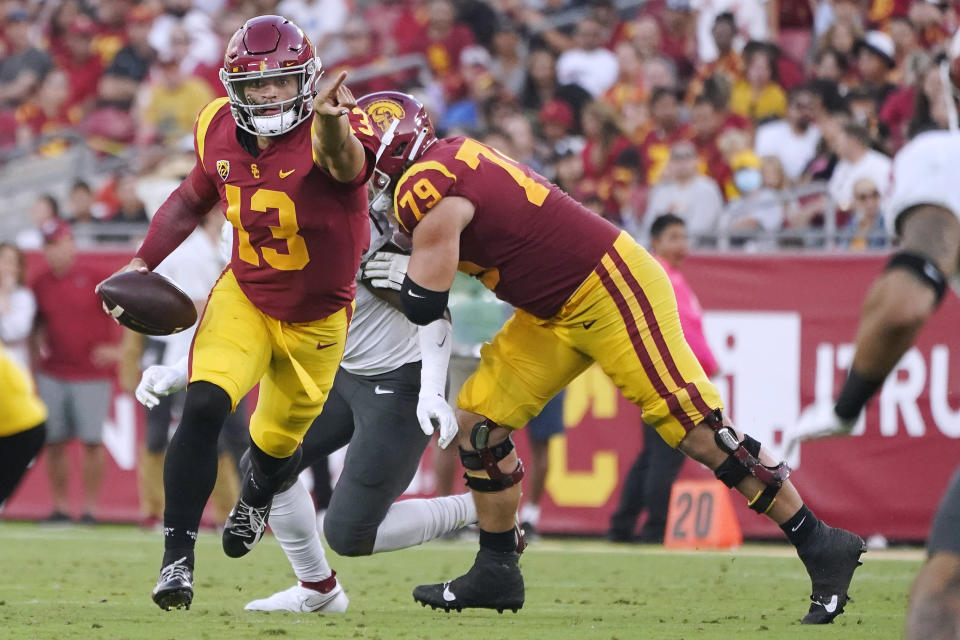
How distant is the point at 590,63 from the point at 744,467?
321 inches

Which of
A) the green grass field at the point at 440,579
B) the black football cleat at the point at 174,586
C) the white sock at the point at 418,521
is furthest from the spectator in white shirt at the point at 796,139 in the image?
the black football cleat at the point at 174,586

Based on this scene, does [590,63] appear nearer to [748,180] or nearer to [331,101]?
[748,180]

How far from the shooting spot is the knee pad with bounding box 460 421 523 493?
17.6 feet

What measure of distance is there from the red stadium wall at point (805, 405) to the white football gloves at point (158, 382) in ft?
14.6

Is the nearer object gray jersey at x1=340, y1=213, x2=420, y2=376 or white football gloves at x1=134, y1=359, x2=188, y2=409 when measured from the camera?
white football gloves at x1=134, y1=359, x2=188, y2=409

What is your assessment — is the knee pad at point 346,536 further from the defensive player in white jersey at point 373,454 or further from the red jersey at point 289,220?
the red jersey at point 289,220

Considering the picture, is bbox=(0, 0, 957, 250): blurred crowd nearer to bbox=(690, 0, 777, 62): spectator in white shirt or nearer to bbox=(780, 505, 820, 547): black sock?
bbox=(690, 0, 777, 62): spectator in white shirt

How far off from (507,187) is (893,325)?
2.22m

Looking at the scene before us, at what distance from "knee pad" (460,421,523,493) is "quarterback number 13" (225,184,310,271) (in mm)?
870

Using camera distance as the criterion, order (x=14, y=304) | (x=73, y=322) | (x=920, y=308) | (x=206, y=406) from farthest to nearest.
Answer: (x=73, y=322), (x=14, y=304), (x=206, y=406), (x=920, y=308)

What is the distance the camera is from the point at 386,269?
5.79 m

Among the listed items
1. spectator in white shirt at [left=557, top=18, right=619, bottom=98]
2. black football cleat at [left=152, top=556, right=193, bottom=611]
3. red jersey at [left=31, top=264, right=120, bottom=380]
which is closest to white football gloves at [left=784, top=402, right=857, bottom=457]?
black football cleat at [left=152, top=556, right=193, bottom=611]

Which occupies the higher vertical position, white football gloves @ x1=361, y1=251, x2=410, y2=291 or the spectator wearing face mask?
the spectator wearing face mask

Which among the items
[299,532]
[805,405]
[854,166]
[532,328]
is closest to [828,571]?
[532,328]
